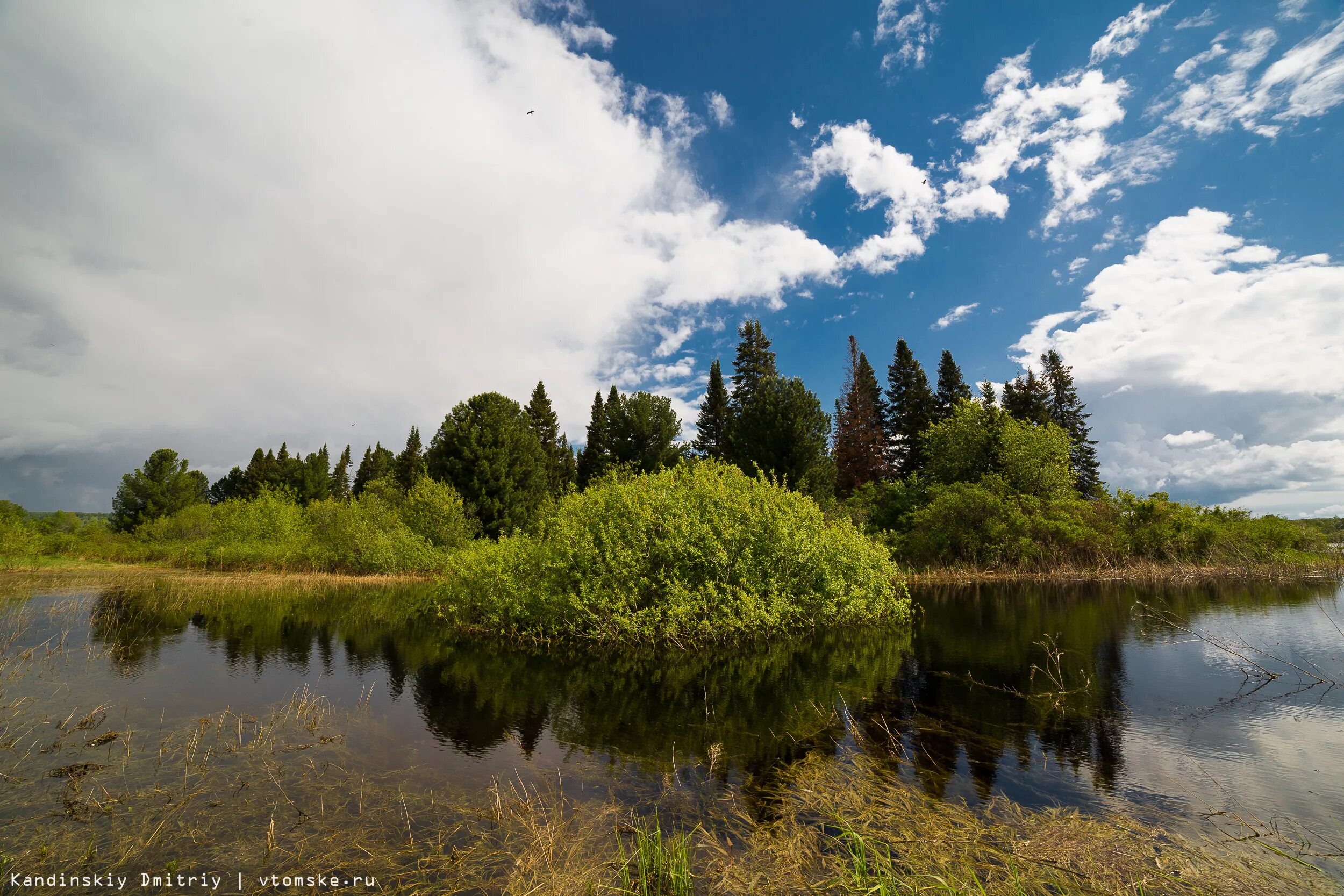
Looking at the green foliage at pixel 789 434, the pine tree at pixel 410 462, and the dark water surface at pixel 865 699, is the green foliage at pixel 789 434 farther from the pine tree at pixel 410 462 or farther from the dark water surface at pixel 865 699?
the pine tree at pixel 410 462

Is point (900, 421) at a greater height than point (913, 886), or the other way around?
point (900, 421)

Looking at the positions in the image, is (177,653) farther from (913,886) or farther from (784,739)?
(913,886)

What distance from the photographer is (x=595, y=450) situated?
63.1 meters

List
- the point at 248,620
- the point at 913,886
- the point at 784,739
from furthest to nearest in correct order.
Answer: the point at 248,620
the point at 784,739
the point at 913,886

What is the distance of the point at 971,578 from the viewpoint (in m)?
37.2

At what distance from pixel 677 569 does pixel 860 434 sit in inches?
1832

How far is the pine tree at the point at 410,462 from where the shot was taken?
7719cm

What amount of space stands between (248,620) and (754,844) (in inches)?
960

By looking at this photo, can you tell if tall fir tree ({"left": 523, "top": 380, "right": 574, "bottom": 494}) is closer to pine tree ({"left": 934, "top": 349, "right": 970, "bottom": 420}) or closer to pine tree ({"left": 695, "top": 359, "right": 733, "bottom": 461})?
pine tree ({"left": 695, "top": 359, "right": 733, "bottom": 461})

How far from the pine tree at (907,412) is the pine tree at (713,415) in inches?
731

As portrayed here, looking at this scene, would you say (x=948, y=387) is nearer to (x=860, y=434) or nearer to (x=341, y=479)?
(x=860, y=434)

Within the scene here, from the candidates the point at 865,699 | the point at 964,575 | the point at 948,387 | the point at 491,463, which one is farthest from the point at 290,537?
the point at 948,387

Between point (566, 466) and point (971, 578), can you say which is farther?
point (566, 466)

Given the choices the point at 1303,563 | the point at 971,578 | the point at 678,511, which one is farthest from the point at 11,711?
the point at 1303,563
